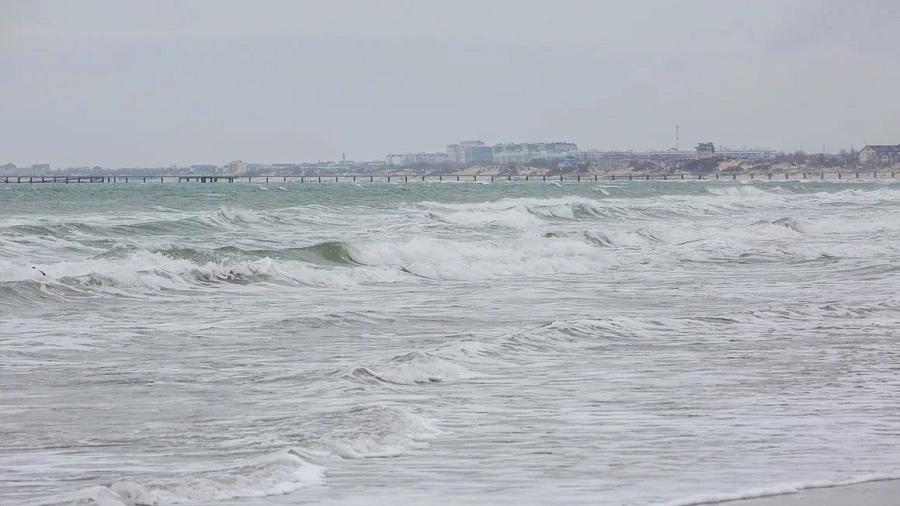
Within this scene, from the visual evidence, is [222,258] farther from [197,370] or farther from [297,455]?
[297,455]

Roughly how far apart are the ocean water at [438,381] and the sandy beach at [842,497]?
157 mm

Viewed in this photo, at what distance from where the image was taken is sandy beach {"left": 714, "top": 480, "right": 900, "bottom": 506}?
5512mm

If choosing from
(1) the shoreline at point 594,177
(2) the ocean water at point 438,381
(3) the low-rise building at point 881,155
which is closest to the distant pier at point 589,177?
(1) the shoreline at point 594,177

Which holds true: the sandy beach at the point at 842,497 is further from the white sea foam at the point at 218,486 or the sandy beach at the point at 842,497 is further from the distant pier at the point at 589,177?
the distant pier at the point at 589,177

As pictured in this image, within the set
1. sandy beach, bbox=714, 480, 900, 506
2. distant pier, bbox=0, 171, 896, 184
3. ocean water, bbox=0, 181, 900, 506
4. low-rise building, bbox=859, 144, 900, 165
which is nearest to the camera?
sandy beach, bbox=714, 480, 900, 506

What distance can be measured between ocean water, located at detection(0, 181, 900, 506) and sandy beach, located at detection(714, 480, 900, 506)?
0.16 metres

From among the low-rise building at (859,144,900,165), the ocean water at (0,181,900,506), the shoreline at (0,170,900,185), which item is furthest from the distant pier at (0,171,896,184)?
the ocean water at (0,181,900,506)

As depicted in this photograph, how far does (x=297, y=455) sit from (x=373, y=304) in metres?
8.31

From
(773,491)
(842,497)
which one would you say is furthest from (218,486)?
(842,497)

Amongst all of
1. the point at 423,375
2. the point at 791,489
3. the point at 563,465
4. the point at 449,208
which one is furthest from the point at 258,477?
the point at 449,208

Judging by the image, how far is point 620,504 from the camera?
561cm

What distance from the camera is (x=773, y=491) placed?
5762mm

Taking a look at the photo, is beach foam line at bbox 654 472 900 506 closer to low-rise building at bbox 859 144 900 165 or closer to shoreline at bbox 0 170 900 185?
shoreline at bbox 0 170 900 185

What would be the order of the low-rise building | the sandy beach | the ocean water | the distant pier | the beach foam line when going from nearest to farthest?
the sandy beach → the beach foam line → the ocean water → the distant pier → the low-rise building
